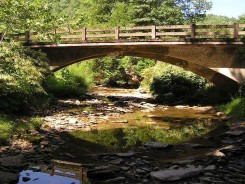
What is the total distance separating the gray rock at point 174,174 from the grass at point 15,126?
4.79 metres

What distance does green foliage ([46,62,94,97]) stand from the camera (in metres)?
22.5

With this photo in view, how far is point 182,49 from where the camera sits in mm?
19297

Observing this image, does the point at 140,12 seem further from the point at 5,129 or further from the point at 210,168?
the point at 210,168

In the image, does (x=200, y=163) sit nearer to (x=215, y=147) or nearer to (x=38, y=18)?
(x=215, y=147)

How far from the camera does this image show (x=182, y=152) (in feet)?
32.3

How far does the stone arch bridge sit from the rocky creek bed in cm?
547

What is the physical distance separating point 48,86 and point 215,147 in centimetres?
1401

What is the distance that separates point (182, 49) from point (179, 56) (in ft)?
1.45

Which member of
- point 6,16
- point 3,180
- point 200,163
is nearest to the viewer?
point 3,180

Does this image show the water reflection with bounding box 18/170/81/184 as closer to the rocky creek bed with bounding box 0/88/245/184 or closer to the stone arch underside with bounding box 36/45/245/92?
the rocky creek bed with bounding box 0/88/245/184

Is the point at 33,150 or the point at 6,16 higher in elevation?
the point at 6,16

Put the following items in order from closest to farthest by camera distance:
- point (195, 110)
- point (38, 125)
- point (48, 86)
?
point (38, 125) < point (195, 110) < point (48, 86)

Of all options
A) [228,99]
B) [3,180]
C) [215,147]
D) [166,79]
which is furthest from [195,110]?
[3,180]

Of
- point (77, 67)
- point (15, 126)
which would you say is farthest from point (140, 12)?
point (15, 126)
